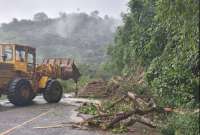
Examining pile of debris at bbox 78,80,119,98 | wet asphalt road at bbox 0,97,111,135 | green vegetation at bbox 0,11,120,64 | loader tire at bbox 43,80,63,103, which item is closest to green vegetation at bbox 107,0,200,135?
pile of debris at bbox 78,80,119,98

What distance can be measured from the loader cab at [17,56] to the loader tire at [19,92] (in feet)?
3.70

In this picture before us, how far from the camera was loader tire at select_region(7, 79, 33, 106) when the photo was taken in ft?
74.2

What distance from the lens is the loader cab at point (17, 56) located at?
2406cm

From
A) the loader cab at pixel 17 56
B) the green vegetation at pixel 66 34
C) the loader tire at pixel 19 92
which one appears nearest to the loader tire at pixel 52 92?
the loader cab at pixel 17 56

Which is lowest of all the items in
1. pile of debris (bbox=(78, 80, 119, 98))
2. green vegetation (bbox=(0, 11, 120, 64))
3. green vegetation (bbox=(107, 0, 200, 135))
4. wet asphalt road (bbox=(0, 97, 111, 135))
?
wet asphalt road (bbox=(0, 97, 111, 135))

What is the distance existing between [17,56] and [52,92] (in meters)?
3.19

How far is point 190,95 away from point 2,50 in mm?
11450

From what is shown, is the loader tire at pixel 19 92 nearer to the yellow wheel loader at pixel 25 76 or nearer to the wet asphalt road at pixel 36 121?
the yellow wheel loader at pixel 25 76

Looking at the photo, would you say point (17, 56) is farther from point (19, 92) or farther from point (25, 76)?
point (19, 92)

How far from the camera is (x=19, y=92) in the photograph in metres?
22.9

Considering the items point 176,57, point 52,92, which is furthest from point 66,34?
point 176,57

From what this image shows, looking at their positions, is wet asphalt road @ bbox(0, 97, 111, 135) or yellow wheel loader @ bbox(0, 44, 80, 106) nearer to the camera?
wet asphalt road @ bbox(0, 97, 111, 135)

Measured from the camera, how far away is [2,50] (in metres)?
24.2

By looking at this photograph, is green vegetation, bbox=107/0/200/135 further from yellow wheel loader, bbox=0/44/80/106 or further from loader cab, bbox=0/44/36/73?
loader cab, bbox=0/44/36/73
